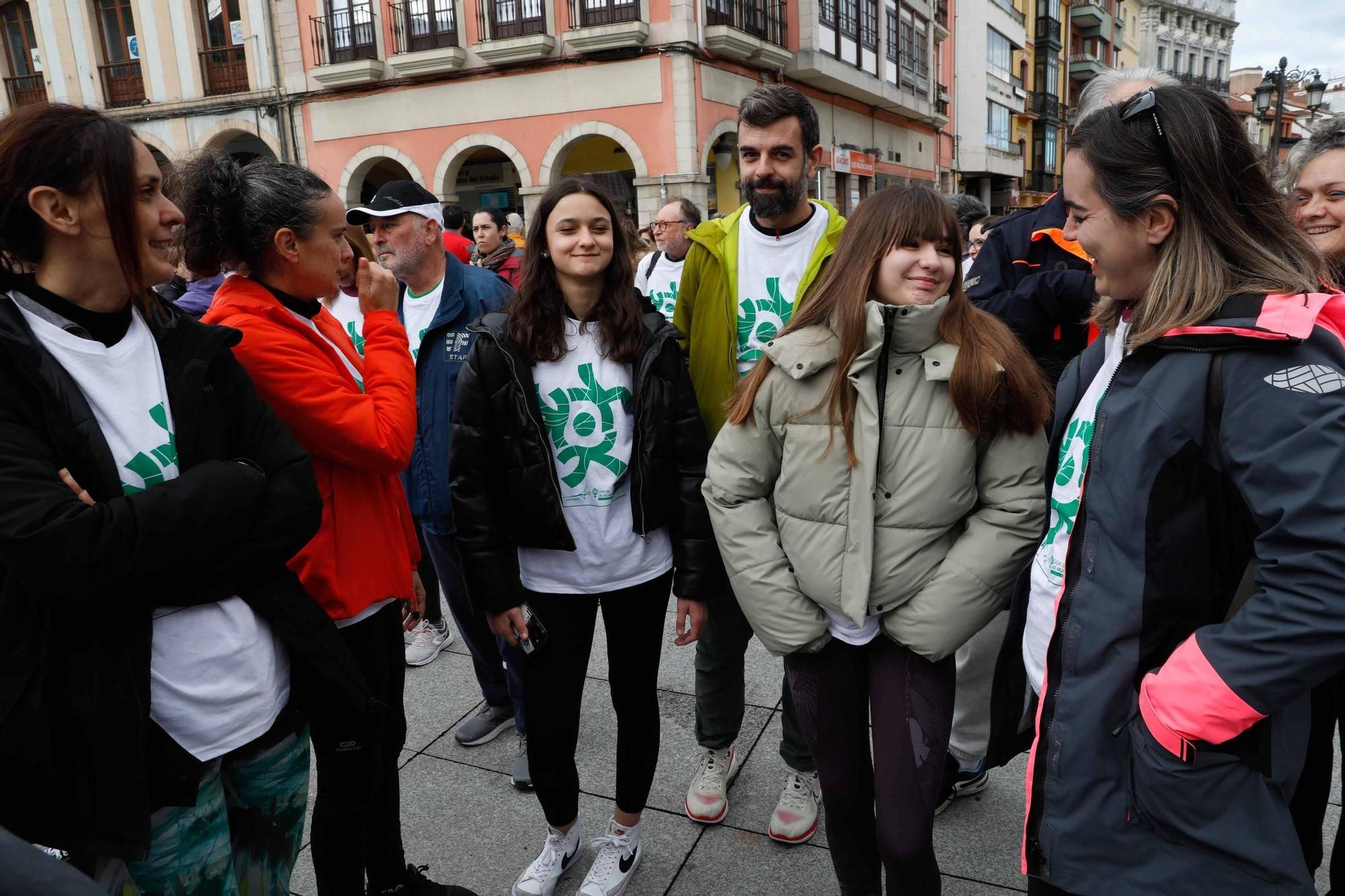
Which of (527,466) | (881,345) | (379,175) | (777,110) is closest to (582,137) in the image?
(379,175)

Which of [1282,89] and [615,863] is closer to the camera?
[615,863]

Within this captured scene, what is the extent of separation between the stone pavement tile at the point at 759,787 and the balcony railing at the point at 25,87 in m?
22.7

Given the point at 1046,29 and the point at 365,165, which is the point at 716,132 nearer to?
the point at 365,165

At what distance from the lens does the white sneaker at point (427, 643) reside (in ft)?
13.7

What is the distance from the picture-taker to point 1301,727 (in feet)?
4.83

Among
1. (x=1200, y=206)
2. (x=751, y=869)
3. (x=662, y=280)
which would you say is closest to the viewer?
(x=1200, y=206)

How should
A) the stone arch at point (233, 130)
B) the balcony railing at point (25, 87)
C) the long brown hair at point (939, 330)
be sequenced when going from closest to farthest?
1. the long brown hair at point (939, 330)
2. the stone arch at point (233, 130)
3. the balcony railing at point (25, 87)

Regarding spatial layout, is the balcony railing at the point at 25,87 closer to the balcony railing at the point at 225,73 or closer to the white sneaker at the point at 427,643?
the balcony railing at the point at 225,73

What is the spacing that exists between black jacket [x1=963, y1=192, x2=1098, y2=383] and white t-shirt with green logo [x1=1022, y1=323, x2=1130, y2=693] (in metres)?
1.11

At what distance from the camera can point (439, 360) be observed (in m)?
3.20

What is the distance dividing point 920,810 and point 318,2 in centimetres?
2011

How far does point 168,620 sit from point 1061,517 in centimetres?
179

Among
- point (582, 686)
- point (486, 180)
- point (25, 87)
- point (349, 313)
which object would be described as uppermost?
point (25, 87)

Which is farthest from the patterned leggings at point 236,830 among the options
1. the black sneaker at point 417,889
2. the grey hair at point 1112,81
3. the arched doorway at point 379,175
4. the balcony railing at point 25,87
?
the balcony railing at point 25,87
